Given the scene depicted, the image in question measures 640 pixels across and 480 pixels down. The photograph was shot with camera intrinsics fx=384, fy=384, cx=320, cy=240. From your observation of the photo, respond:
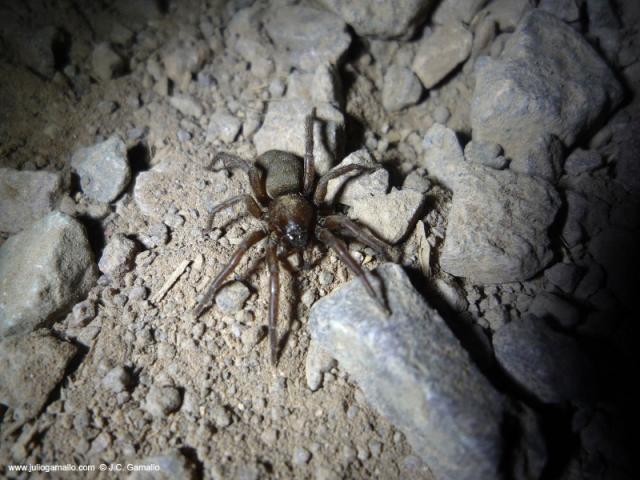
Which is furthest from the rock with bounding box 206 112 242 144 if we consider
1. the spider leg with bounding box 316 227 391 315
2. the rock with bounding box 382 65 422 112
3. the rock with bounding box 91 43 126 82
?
the rock with bounding box 382 65 422 112

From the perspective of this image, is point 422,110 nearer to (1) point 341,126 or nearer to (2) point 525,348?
(1) point 341,126

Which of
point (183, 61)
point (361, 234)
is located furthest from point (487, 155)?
point (183, 61)

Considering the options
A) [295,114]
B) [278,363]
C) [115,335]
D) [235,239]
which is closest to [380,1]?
[295,114]

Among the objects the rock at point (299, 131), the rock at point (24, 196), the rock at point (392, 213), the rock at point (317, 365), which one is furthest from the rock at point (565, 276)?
the rock at point (24, 196)

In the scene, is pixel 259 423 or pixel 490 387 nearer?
pixel 490 387

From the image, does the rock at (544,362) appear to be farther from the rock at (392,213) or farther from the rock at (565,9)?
the rock at (565,9)
